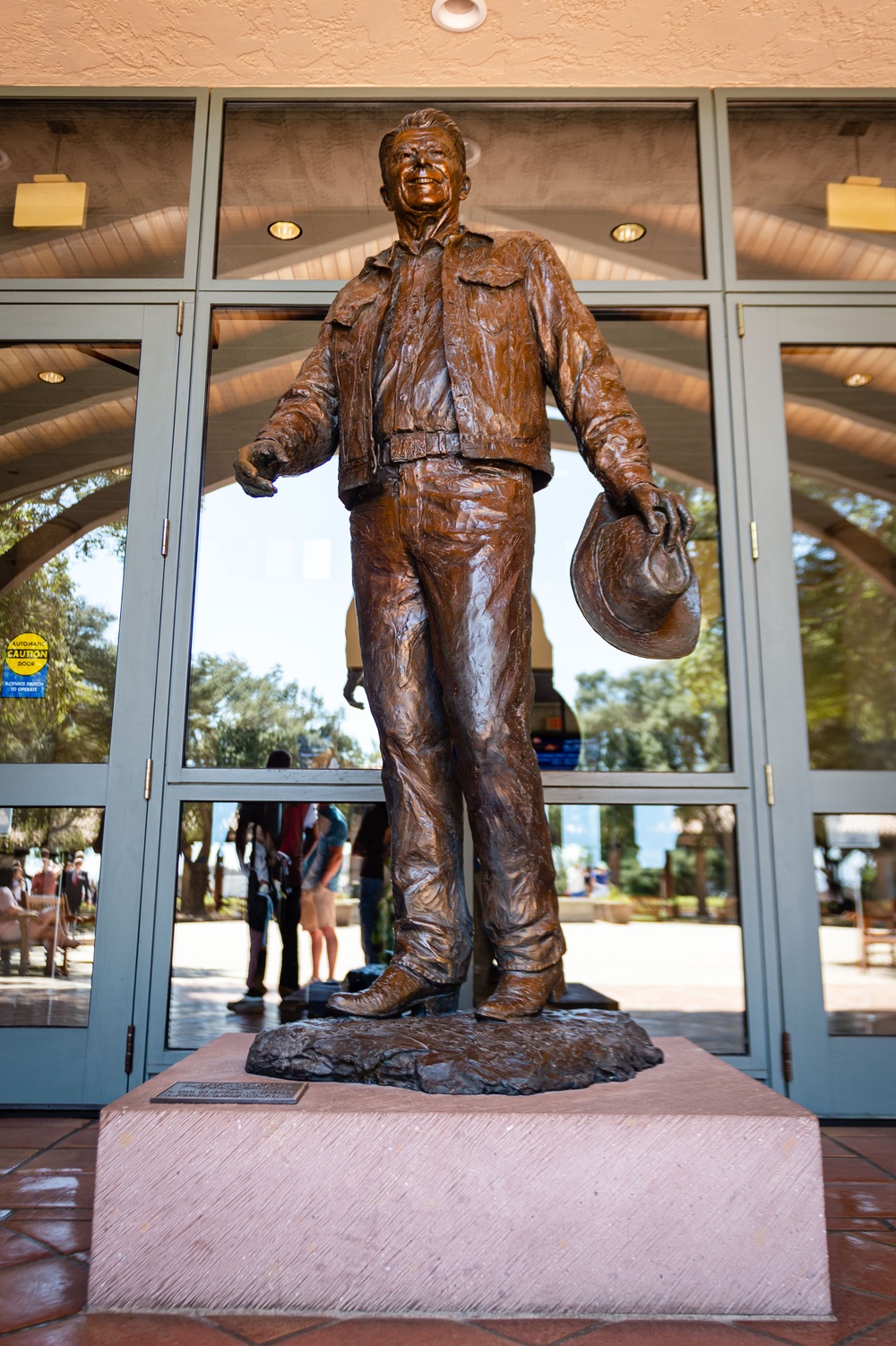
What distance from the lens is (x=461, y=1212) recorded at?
71.1 inches

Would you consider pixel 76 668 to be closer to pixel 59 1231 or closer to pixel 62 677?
pixel 62 677

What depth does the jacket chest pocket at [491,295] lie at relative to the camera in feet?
8.57

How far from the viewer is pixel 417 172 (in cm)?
266

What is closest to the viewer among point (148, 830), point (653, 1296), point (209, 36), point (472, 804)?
point (653, 1296)

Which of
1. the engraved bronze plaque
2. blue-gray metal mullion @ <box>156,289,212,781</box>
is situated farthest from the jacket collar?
the engraved bronze plaque

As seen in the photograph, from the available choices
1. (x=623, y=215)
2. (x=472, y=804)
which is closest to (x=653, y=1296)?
(x=472, y=804)

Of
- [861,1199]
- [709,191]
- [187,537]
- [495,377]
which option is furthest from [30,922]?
[709,191]

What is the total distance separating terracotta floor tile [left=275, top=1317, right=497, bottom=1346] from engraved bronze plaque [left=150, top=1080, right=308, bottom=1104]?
1.24 ft

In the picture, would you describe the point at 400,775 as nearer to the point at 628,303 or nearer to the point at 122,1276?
the point at 122,1276

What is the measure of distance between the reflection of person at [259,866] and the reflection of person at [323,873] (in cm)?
12

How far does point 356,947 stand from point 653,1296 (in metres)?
1.94

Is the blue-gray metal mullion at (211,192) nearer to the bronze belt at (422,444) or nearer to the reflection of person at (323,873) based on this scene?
the bronze belt at (422,444)

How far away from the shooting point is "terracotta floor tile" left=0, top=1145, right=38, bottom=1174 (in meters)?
2.65

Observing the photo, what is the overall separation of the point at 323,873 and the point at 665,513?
191 centimetres
